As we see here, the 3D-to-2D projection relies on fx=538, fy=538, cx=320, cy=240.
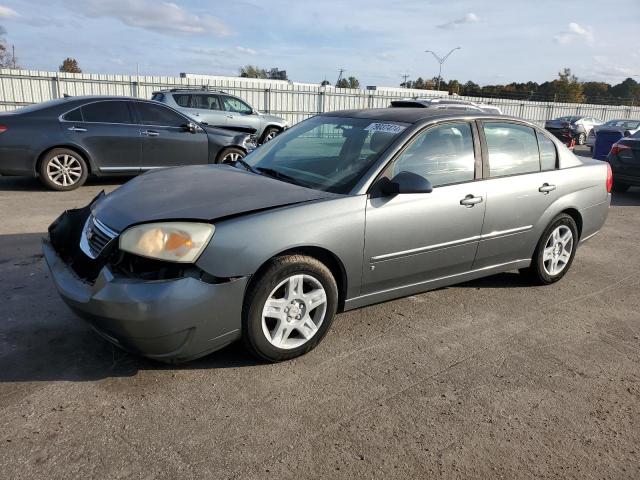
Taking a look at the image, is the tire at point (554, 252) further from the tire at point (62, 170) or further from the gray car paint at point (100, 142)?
the tire at point (62, 170)

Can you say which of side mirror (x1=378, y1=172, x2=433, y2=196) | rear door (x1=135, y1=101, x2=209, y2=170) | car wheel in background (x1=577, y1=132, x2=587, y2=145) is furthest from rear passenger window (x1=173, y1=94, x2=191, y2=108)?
car wheel in background (x1=577, y1=132, x2=587, y2=145)

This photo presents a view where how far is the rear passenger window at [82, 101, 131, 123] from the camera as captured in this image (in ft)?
28.1

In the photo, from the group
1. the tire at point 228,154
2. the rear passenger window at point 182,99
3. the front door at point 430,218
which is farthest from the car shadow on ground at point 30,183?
the front door at point 430,218

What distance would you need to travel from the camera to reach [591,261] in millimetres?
6008

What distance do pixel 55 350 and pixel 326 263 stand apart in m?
1.80

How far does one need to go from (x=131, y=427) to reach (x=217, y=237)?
1065 mm

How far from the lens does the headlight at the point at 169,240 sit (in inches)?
115

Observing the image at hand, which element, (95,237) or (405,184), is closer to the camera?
(95,237)

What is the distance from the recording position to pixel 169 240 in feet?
9.69

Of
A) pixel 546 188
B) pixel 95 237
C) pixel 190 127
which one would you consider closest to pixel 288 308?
pixel 95 237

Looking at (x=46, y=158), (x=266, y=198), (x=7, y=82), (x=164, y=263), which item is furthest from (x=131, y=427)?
(x=7, y=82)

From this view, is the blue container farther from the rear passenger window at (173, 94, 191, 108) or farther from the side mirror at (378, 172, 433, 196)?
the side mirror at (378, 172, 433, 196)

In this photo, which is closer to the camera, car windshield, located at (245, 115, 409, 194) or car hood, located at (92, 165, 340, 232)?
car hood, located at (92, 165, 340, 232)

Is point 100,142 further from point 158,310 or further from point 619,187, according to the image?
point 619,187
